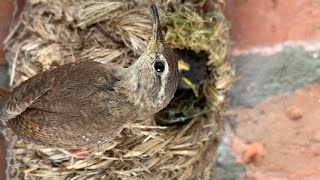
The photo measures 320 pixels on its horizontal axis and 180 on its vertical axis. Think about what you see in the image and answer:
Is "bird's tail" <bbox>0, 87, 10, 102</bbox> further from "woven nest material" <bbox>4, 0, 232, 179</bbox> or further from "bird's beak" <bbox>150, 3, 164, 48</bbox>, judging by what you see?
"bird's beak" <bbox>150, 3, 164, 48</bbox>

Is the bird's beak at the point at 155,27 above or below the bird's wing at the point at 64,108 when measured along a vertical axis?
above

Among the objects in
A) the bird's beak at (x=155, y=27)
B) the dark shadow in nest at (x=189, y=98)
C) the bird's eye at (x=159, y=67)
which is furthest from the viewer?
the dark shadow in nest at (x=189, y=98)

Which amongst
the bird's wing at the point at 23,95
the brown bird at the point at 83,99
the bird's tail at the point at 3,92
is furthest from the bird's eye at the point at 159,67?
the bird's tail at the point at 3,92

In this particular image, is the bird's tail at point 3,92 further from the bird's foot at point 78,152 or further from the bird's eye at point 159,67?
the bird's eye at point 159,67

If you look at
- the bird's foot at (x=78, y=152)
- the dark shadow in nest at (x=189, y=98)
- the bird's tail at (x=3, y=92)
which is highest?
the bird's tail at (x=3, y=92)

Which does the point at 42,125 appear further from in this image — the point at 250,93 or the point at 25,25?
the point at 250,93

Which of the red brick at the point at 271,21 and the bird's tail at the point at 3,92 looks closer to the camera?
the red brick at the point at 271,21

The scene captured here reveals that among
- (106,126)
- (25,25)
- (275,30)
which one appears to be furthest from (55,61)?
(275,30)
